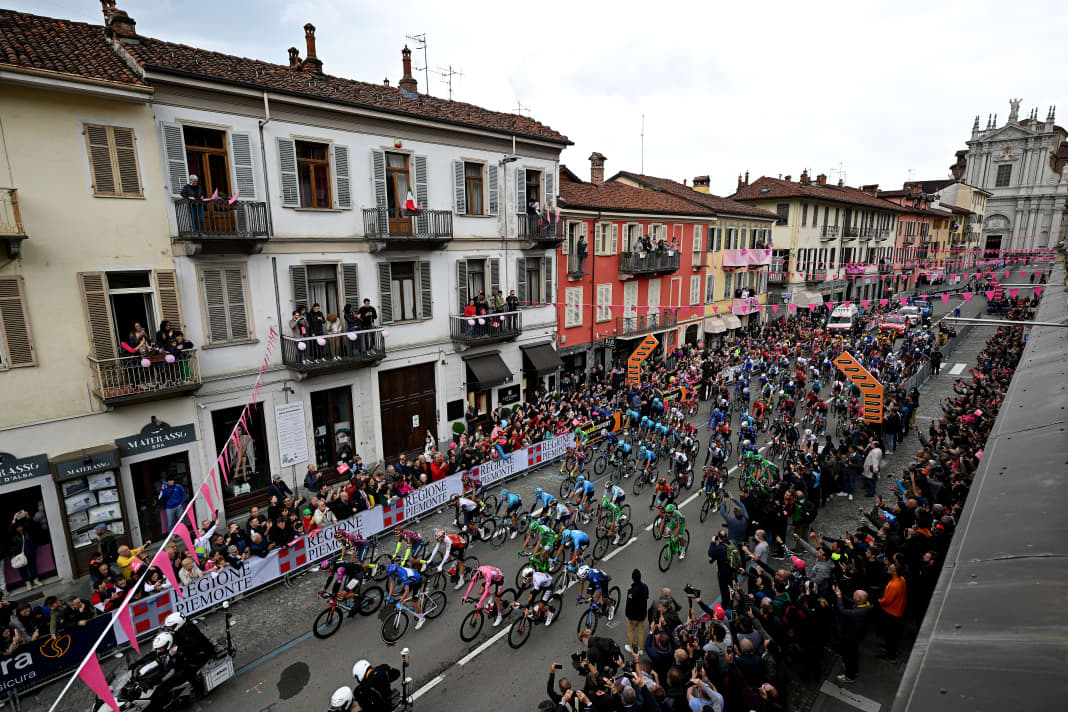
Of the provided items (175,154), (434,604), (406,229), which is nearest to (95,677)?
(434,604)

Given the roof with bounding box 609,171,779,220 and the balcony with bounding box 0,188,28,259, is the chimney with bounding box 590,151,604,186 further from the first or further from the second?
the balcony with bounding box 0,188,28,259

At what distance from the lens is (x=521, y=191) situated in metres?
22.8

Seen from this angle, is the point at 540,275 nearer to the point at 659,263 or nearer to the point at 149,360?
the point at 659,263

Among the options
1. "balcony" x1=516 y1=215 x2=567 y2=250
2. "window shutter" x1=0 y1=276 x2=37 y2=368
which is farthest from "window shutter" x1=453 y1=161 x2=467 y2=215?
"window shutter" x1=0 y1=276 x2=37 y2=368

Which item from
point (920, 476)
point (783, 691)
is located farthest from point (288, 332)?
point (920, 476)

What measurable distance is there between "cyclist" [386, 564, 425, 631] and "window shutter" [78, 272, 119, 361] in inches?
351

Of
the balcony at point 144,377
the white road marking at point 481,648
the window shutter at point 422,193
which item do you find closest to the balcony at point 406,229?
the window shutter at point 422,193

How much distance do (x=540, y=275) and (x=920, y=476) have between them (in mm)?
15776

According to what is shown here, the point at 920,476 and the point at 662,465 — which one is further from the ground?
the point at 920,476

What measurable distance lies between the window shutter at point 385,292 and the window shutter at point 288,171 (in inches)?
133

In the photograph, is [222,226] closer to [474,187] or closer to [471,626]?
[474,187]

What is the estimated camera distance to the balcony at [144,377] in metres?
13.1

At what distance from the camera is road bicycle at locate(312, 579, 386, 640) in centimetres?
1103

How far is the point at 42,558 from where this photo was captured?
13.1 meters
